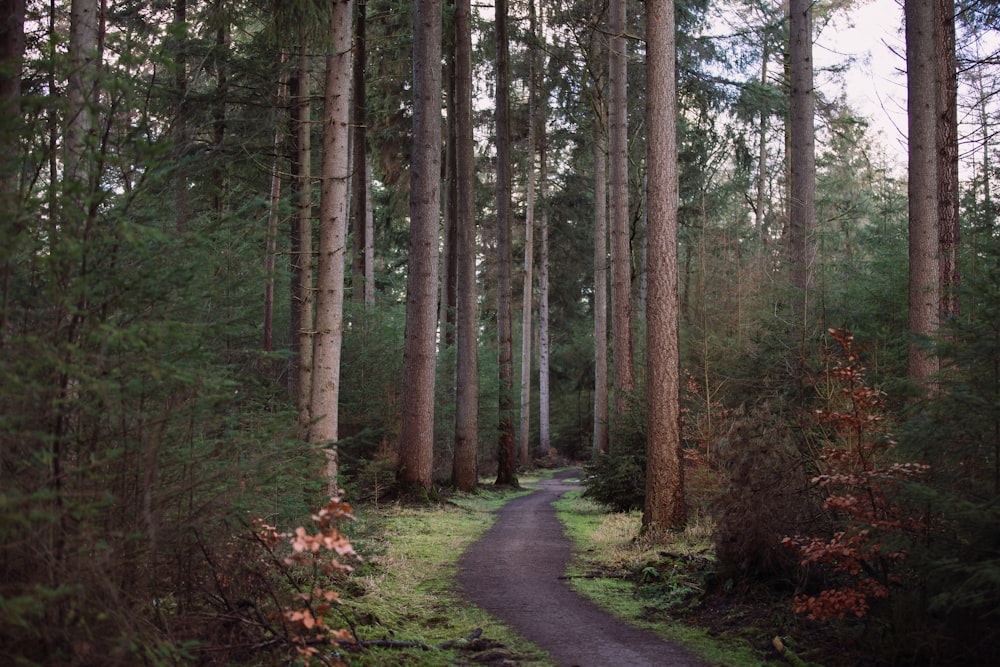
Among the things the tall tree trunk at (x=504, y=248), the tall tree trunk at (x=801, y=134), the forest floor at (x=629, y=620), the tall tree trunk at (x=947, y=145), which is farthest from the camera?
the tall tree trunk at (x=504, y=248)

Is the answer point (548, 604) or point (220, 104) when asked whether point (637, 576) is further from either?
point (220, 104)

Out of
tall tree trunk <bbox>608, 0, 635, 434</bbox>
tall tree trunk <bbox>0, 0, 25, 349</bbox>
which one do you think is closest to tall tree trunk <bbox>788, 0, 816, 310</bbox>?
tall tree trunk <bbox>608, 0, 635, 434</bbox>

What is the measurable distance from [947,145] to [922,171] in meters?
0.77

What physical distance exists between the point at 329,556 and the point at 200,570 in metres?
2.23

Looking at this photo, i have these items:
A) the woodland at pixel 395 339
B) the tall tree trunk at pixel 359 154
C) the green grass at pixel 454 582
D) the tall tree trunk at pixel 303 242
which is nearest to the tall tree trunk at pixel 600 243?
the woodland at pixel 395 339

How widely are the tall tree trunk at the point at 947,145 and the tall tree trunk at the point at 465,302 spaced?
9.90 m

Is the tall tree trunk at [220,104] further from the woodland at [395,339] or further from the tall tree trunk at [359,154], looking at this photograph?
the tall tree trunk at [359,154]

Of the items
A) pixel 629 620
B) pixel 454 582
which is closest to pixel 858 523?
pixel 629 620

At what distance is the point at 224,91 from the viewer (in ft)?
46.4

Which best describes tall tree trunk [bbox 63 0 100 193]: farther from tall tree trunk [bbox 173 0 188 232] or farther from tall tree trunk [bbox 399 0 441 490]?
tall tree trunk [bbox 399 0 441 490]

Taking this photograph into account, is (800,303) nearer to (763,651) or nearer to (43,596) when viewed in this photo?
(763,651)

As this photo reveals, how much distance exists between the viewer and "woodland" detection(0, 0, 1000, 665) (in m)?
3.92

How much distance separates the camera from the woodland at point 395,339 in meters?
3.92

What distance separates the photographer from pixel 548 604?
779 centimetres
